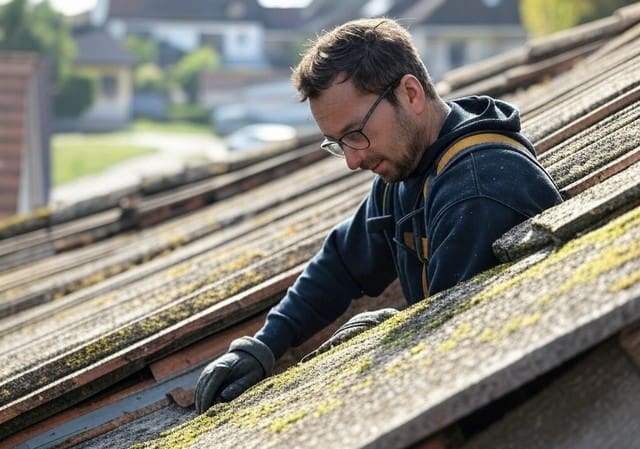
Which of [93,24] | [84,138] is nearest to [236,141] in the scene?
[84,138]

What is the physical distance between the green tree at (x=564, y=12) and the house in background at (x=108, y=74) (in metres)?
33.6

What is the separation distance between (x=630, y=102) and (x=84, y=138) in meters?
45.8

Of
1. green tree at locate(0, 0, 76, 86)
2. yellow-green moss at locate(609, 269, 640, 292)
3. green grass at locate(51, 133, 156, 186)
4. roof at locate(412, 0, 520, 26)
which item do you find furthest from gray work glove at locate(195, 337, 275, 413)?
roof at locate(412, 0, 520, 26)

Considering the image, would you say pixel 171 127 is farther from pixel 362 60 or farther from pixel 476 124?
pixel 476 124

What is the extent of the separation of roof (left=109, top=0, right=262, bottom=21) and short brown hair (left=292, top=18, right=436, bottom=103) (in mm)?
64301

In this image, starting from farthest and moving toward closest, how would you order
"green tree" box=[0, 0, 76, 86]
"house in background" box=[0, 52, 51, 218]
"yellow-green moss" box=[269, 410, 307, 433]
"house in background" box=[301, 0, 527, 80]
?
"house in background" box=[301, 0, 527, 80]
"green tree" box=[0, 0, 76, 86]
"house in background" box=[0, 52, 51, 218]
"yellow-green moss" box=[269, 410, 307, 433]

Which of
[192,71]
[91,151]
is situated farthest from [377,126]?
[192,71]

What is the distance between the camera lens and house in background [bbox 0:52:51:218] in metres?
13.1

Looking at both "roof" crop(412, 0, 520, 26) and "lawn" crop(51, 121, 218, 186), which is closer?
"lawn" crop(51, 121, 218, 186)

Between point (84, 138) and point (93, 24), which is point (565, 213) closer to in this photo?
point (84, 138)

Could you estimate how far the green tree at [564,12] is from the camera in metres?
22.4

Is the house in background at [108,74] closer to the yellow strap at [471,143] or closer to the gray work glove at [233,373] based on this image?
the gray work glove at [233,373]

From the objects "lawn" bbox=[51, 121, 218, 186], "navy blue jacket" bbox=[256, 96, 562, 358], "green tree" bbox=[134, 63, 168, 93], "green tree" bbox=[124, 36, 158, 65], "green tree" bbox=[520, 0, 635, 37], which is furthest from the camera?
"green tree" bbox=[124, 36, 158, 65]

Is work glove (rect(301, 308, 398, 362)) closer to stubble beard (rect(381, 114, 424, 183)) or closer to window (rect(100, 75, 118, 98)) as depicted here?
stubble beard (rect(381, 114, 424, 183))
